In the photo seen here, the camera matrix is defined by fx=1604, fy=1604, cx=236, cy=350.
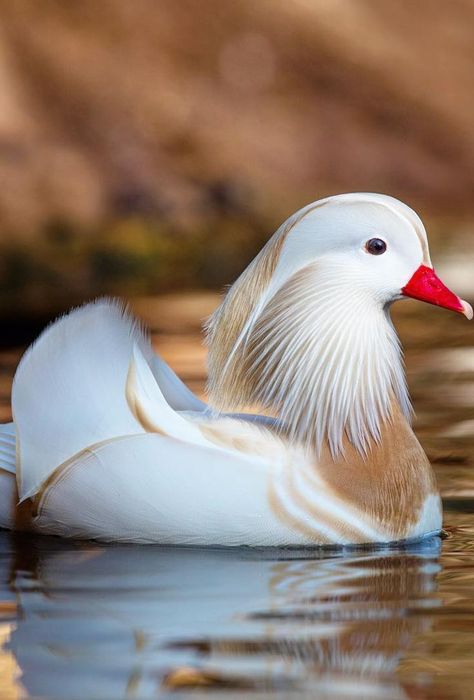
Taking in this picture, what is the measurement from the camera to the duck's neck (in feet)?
16.6

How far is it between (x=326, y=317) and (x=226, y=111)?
12321mm

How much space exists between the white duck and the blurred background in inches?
390

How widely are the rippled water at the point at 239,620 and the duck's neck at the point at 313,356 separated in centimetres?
42

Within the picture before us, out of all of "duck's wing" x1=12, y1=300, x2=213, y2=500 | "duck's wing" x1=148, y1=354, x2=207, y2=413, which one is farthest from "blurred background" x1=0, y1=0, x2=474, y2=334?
"duck's wing" x1=12, y1=300, x2=213, y2=500

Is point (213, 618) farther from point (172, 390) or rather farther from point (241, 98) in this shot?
point (241, 98)

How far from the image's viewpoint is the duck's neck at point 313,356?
5.05 m

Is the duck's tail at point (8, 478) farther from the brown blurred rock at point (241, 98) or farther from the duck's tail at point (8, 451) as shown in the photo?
the brown blurred rock at point (241, 98)

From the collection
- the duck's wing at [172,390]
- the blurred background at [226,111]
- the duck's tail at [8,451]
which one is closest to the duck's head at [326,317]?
the duck's wing at [172,390]

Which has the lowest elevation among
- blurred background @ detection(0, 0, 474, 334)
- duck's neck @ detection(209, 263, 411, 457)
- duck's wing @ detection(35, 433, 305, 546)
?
duck's wing @ detection(35, 433, 305, 546)

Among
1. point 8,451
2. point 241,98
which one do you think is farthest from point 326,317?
point 241,98

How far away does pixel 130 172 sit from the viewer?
53.1 feet

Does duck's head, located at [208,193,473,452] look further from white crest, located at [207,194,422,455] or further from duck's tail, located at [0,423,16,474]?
duck's tail, located at [0,423,16,474]

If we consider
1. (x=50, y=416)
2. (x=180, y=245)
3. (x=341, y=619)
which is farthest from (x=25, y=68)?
(x=341, y=619)

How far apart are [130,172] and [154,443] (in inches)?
452
